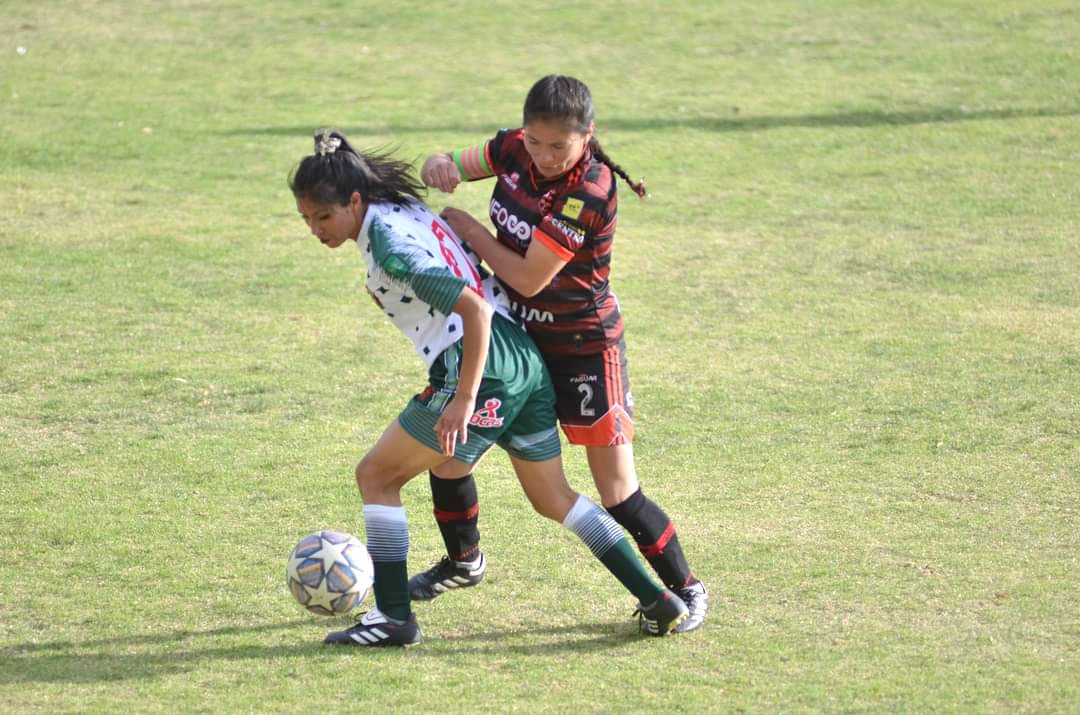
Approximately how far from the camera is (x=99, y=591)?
5.39m

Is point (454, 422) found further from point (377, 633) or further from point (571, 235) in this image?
point (377, 633)

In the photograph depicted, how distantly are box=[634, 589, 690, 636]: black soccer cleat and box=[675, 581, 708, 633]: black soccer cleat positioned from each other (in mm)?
39

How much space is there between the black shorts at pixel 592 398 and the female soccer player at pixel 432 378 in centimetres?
9

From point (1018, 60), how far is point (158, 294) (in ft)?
34.3

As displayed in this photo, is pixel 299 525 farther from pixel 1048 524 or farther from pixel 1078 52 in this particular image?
pixel 1078 52

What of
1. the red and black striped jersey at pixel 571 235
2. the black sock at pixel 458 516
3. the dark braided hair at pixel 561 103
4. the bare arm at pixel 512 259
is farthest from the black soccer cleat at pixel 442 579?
the dark braided hair at pixel 561 103

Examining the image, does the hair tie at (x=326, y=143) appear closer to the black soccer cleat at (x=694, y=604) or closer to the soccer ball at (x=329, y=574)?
the soccer ball at (x=329, y=574)

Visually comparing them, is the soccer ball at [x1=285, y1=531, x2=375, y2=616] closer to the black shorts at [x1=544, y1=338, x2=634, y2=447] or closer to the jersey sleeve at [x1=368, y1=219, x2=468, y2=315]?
the black shorts at [x1=544, y1=338, x2=634, y2=447]

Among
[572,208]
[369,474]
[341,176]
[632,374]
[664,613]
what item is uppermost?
[341,176]

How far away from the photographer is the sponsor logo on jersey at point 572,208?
4.78 m

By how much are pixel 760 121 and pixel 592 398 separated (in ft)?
30.7

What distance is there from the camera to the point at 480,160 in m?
5.23

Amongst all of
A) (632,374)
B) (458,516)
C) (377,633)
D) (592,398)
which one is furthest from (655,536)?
(632,374)

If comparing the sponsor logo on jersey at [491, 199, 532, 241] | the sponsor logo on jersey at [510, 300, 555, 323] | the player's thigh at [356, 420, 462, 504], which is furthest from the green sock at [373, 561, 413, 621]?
the sponsor logo on jersey at [491, 199, 532, 241]
